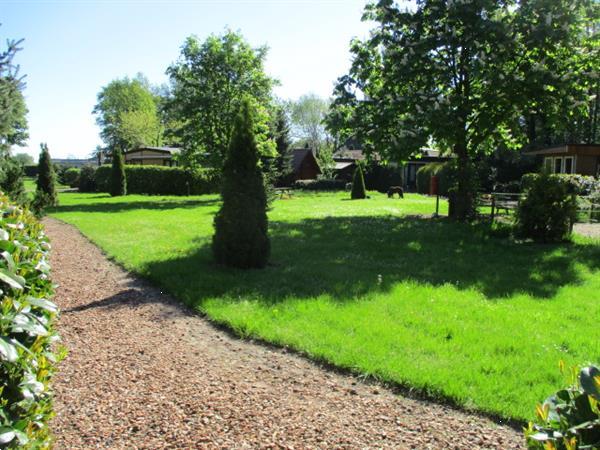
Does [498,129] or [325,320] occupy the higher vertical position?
[498,129]

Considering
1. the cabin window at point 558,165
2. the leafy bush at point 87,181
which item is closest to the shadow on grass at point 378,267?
the cabin window at point 558,165

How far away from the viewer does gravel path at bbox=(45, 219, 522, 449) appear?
3.31m

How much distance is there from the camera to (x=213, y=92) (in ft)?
90.6

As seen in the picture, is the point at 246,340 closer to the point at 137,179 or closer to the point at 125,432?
the point at 125,432

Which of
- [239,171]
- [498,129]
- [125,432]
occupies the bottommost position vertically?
[125,432]

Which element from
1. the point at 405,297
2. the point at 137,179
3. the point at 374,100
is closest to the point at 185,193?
the point at 137,179

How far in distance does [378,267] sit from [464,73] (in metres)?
9.10

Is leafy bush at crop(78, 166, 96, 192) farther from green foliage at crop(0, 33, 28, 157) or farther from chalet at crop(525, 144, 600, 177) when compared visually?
green foliage at crop(0, 33, 28, 157)

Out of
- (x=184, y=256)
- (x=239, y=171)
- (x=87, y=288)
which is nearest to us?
(x=87, y=288)

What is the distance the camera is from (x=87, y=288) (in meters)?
7.59

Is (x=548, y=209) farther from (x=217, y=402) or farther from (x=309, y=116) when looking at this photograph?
(x=309, y=116)

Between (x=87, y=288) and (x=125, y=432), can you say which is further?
(x=87, y=288)

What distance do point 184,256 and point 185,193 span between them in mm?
25101

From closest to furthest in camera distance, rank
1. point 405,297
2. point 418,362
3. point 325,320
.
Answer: point 418,362, point 325,320, point 405,297
